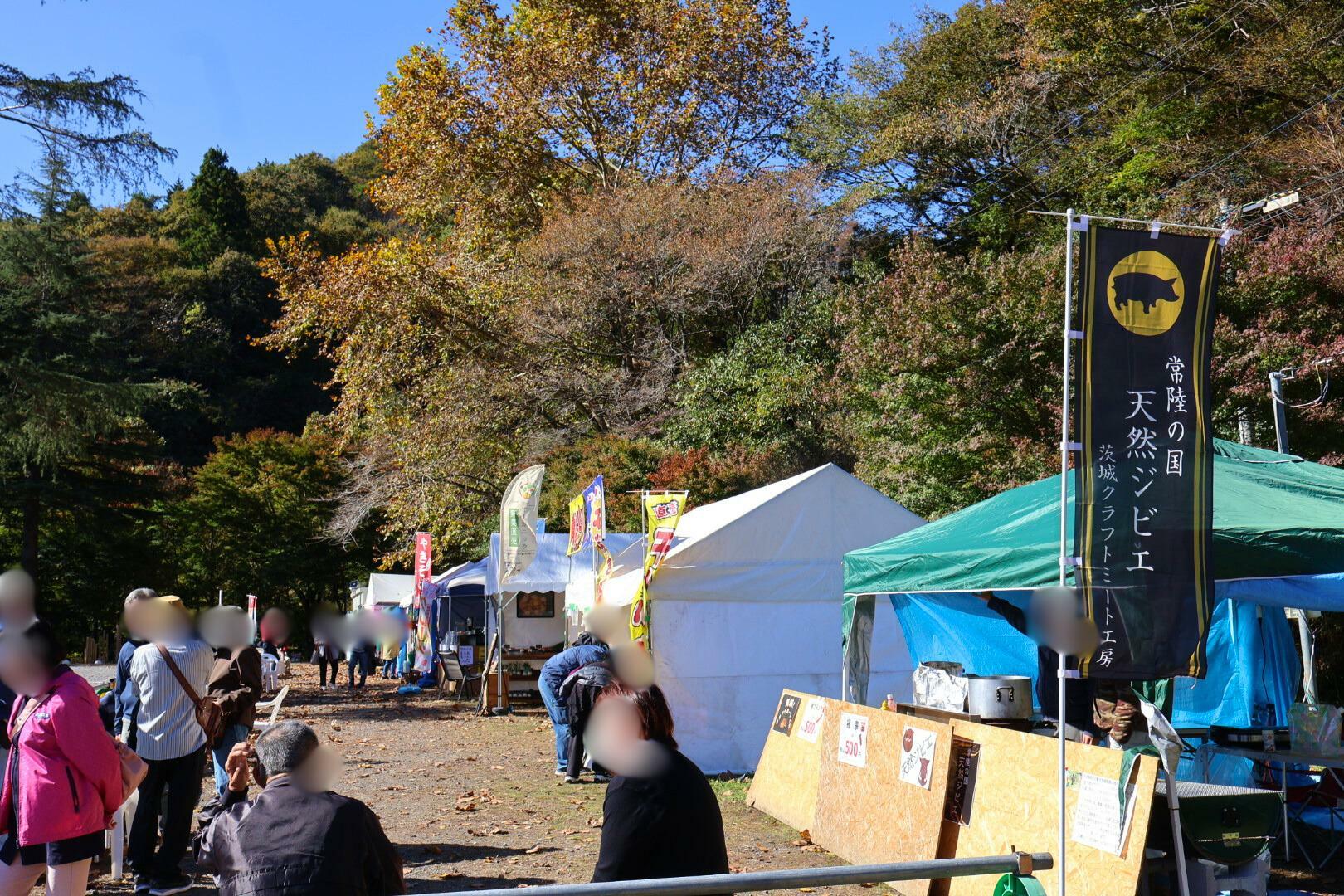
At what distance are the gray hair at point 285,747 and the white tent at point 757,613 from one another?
8.05 m

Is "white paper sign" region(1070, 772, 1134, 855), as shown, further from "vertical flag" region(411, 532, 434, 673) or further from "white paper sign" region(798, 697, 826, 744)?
"vertical flag" region(411, 532, 434, 673)

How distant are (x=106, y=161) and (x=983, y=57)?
20741 millimetres

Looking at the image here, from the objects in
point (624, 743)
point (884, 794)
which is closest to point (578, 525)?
point (884, 794)

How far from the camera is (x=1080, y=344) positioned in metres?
5.20

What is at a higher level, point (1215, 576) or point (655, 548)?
point (655, 548)

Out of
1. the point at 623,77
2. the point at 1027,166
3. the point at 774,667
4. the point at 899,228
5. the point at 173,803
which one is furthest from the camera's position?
the point at 623,77

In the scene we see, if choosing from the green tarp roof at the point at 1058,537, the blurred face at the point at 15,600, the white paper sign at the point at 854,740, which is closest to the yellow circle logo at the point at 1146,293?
the green tarp roof at the point at 1058,537

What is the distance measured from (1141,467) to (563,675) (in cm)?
752

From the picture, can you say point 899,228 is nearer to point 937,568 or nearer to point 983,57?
point 983,57

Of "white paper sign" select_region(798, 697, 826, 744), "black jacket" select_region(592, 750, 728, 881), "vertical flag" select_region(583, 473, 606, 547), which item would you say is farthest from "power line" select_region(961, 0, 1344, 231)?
"black jacket" select_region(592, 750, 728, 881)

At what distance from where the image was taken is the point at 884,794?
736 centimetres

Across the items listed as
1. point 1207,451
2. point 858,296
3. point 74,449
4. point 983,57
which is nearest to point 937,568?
point 1207,451

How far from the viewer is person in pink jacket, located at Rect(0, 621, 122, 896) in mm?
4922

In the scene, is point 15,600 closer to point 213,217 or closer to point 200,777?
point 200,777
